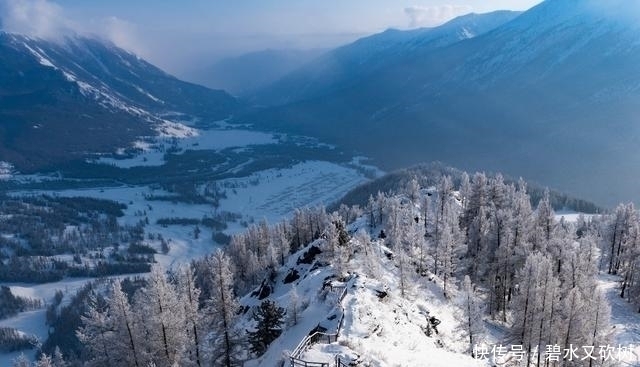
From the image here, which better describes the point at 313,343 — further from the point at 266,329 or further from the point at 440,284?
the point at 440,284

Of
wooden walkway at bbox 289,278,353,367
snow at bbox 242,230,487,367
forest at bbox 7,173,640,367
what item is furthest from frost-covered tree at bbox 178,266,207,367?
wooden walkway at bbox 289,278,353,367

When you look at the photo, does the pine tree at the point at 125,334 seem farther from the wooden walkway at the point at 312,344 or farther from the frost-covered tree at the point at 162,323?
the wooden walkway at the point at 312,344

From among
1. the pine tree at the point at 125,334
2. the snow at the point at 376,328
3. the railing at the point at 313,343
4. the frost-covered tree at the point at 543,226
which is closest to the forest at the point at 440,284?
the pine tree at the point at 125,334

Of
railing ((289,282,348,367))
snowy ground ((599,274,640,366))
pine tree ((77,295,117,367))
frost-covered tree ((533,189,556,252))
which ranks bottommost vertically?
snowy ground ((599,274,640,366))

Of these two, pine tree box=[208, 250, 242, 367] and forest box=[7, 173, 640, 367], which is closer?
forest box=[7, 173, 640, 367]

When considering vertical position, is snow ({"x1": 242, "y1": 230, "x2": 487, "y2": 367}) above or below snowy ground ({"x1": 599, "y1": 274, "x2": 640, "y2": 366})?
above

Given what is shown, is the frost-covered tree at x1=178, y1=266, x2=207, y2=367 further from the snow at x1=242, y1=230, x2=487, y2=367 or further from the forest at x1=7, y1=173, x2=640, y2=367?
the snow at x1=242, y1=230, x2=487, y2=367

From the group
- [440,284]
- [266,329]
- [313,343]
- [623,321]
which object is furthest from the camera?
[440,284]

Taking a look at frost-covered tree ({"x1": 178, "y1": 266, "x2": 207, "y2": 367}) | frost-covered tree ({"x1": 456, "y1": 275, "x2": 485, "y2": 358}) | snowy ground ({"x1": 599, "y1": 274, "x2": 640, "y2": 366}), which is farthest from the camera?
snowy ground ({"x1": 599, "y1": 274, "x2": 640, "y2": 366})

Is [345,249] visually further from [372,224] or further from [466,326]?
[372,224]

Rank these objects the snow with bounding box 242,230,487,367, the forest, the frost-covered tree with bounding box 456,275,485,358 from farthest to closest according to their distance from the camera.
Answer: the frost-covered tree with bounding box 456,275,485,358, the forest, the snow with bounding box 242,230,487,367

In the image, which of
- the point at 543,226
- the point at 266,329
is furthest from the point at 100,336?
the point at 543,226

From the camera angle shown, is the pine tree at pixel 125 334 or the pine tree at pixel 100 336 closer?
the pine tree at pixel 125 334
